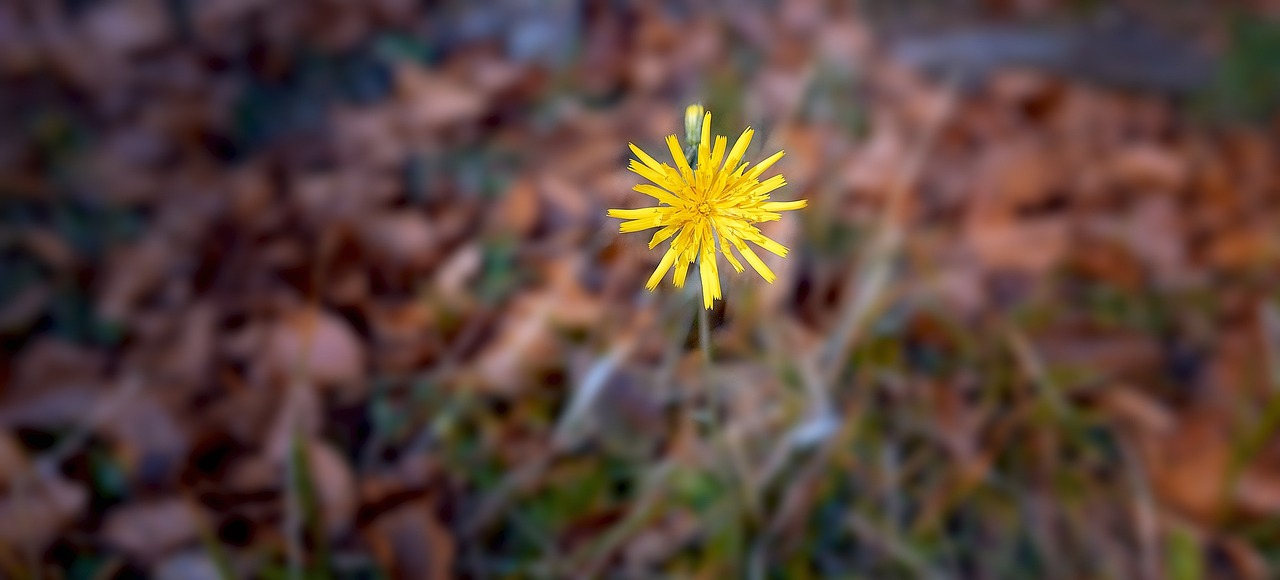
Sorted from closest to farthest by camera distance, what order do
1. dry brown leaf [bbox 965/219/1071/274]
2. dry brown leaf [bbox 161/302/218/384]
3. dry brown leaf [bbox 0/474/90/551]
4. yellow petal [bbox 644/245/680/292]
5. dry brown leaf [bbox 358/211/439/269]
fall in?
1. yellow petal [bbox 644/245/680/292]
2. dry brown leaf [bbox 0/474/90/551]
3. dry brown leaf [bbox 161/302/218/384]
4. dry brown leaf [bbox 358/211/439/269]
5. dry brown leaf [bbox 965/219/1071/274]

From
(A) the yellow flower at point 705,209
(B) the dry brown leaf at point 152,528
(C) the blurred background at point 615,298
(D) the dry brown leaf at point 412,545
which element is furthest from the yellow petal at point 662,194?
(B) the dry brown leaf at point 152,528

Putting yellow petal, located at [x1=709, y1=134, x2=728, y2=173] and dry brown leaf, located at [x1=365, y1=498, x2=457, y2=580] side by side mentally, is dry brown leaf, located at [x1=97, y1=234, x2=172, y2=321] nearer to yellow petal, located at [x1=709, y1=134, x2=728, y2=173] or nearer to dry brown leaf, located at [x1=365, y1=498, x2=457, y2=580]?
dry brown leaf, located at [x1=365, y1=498, x2=457, y2=580]

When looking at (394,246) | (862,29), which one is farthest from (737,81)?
(394,246)

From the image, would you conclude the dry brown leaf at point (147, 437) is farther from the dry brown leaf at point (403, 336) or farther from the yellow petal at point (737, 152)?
the yellow petal at point (737, 152)

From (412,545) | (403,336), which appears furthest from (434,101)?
(412,545)

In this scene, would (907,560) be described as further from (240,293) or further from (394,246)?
(240,293)

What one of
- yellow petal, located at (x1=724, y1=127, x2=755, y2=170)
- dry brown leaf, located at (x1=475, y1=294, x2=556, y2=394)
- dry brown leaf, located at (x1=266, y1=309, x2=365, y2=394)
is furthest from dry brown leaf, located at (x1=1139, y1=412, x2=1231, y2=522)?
dry brown leaf, located at (x1=266, y1=309, x2=365, y2=394)
